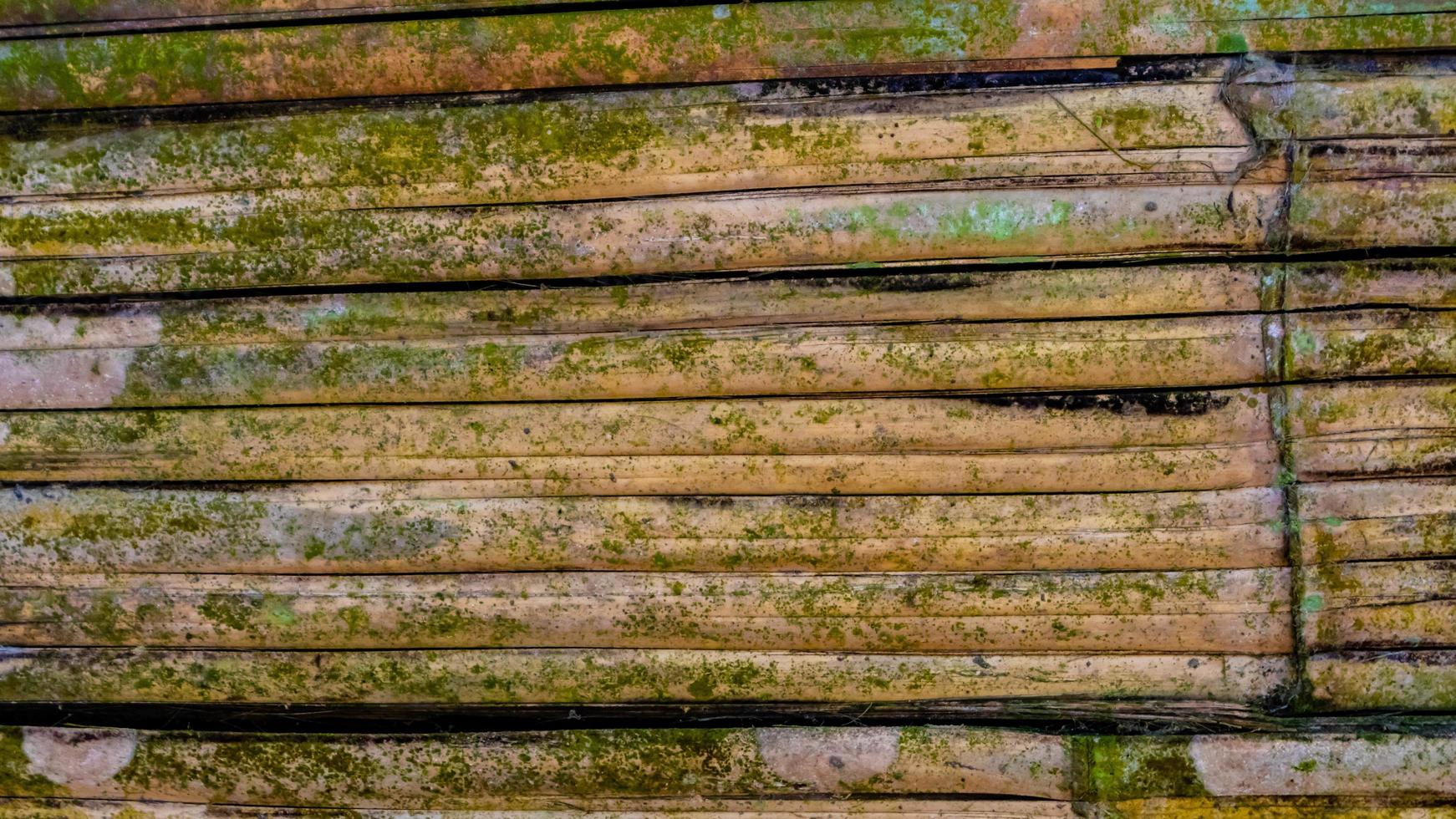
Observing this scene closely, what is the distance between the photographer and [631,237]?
8.15ft

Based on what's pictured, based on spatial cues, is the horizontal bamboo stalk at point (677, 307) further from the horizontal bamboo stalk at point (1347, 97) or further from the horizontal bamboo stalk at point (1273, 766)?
the horizontal bamboo stalk at point (1273, 766)

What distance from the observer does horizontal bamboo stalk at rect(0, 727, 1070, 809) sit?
100 inches

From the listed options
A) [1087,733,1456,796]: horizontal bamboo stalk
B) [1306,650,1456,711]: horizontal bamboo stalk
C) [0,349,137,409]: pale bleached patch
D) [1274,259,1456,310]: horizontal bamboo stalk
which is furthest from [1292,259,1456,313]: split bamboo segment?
[0,349,137,409]: pale bleached patch

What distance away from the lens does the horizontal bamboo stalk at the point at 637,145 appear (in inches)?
95.5

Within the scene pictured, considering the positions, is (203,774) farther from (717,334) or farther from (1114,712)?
(1114,712)

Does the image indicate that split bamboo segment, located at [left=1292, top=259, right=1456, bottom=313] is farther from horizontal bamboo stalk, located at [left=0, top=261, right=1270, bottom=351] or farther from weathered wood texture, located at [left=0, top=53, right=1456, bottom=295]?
horizontal bamboo stalk, located at [left=0, top=261, right=1270, bottom=351]

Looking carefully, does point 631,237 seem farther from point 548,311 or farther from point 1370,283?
point 1370,283

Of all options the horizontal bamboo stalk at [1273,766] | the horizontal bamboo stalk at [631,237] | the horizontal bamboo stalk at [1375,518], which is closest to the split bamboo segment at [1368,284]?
the horizontal bamboo stalk at [631,237]

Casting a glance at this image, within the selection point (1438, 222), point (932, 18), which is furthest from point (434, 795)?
point (1438, 222)

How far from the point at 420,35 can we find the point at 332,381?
103 centimetres

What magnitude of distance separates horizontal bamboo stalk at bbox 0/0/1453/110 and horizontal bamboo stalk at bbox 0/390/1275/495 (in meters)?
0.94

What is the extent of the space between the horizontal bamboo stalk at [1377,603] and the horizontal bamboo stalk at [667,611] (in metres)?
0.09

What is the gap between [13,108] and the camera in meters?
2.50

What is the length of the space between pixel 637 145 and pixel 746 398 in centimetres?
79
